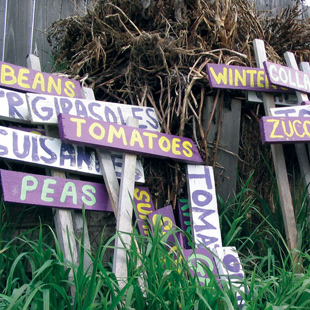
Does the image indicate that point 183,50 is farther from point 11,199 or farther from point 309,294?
point 309,294

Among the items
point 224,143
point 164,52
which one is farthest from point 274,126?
point 164,52

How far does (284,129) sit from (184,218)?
0.66 metres

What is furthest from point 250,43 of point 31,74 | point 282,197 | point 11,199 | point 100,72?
point 11,199

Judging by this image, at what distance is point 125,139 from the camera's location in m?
2.08

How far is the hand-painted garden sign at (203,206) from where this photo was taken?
2.04 m

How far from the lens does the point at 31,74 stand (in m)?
2.24

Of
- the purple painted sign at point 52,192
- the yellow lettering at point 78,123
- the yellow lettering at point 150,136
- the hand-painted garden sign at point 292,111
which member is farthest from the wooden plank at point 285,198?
the yellow lettering at point 78,123

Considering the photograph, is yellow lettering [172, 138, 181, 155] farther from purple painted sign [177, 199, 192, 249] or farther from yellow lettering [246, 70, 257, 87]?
yellow lettering [246, 70, 257, 87]

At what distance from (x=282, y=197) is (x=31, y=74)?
1.42m

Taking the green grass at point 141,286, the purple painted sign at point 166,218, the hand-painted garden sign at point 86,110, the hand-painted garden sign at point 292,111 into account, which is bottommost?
the green grass at point 141,286

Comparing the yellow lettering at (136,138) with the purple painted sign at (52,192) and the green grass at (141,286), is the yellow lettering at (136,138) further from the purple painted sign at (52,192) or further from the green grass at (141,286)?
the green grass at (141,286)

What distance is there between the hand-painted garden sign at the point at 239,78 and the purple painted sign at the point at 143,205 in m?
0.68

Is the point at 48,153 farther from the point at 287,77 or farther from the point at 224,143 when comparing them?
the point at 287,77

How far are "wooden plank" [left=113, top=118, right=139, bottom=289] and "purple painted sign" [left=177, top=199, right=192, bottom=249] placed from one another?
0.33m
